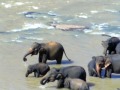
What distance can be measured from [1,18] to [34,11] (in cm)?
184

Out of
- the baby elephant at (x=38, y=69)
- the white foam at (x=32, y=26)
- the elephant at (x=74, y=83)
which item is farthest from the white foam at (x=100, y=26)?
the elephant at (x=74, y=83)

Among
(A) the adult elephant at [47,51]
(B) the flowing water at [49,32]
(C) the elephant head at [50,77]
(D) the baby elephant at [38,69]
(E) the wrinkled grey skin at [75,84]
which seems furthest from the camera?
(A) the adult elephant at [47,51]

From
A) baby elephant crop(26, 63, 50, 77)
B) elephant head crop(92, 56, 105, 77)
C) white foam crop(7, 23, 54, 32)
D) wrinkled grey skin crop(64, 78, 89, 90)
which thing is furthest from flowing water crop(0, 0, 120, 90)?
wrinkled grey skin crop(64, 78, 89, 90)

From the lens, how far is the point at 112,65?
15.0 m

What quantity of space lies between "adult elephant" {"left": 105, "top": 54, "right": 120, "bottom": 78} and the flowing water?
1.22 ft

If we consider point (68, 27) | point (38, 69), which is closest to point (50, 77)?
point (38, 69)

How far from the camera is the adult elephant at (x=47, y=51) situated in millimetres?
15875

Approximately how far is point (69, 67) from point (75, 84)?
0.94m

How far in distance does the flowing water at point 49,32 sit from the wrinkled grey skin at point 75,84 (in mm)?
424

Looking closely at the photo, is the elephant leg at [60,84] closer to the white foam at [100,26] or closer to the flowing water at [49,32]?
the flowing water at [49,32]

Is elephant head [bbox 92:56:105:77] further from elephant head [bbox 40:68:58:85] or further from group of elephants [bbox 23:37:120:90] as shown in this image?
elephant head [bbox 40:68:58:85]

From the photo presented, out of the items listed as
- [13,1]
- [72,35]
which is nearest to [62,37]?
[72,35]

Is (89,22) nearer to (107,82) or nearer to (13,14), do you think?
(13,14)

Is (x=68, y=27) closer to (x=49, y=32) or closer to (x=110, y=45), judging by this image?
(x=49, y=32)
